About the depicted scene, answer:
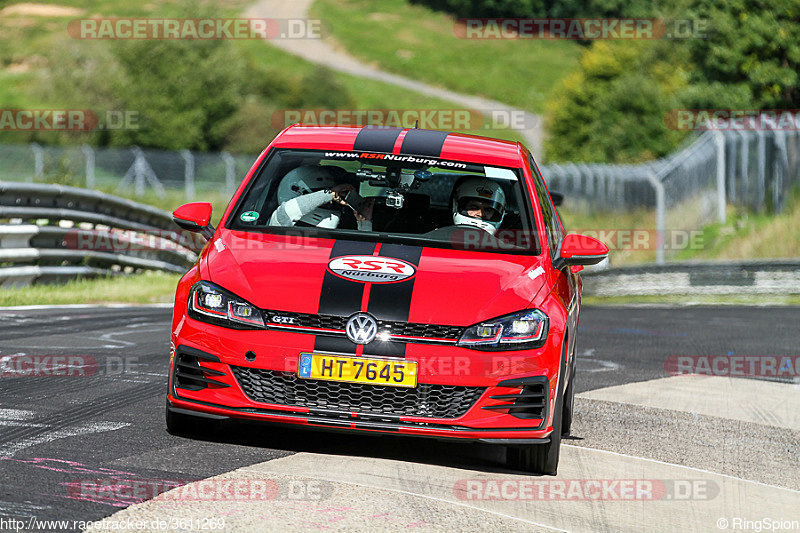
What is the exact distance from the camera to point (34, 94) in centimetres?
6812

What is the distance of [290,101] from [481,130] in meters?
13.8

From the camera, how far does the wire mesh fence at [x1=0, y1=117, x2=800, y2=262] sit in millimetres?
29000

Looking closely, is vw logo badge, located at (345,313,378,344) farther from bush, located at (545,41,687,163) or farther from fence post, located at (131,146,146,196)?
bush, located at (545,41,687,163)

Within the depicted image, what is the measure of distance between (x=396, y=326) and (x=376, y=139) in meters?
1.95

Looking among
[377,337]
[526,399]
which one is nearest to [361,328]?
[377,337]

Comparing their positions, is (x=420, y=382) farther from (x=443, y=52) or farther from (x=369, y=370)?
(x=443, y=52)

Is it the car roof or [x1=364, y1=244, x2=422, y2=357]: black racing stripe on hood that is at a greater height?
the car roof

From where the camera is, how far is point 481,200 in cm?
739

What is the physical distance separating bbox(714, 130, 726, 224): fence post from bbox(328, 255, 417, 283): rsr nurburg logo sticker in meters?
25.0

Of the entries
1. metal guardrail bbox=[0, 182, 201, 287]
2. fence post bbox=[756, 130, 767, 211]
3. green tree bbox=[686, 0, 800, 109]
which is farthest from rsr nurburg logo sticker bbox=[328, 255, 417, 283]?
green tree bbox=[686, 0, 800, 109]

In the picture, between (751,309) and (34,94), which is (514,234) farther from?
(34,94)

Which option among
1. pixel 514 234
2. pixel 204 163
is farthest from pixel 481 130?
pixel 514 234

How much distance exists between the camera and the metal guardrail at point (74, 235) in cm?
1423

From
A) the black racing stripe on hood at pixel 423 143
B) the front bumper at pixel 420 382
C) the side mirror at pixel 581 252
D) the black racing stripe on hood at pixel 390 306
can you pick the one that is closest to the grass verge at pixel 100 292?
the black racing stripe on hood at pixel 423 143
